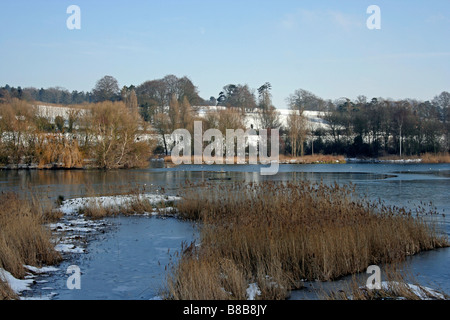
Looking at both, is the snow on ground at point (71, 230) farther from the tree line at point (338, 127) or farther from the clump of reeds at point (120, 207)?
the tree line at point (338, 127)

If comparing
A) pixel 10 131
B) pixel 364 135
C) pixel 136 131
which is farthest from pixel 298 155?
pixel 10 131

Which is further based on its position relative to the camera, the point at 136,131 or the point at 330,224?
the point at 136,131

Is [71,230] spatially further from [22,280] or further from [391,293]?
[391,293]

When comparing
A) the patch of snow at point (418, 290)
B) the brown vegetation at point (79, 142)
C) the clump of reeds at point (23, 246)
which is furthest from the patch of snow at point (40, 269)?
the brown vegetation at point (79, 142)

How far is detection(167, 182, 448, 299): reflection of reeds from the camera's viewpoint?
253 inches

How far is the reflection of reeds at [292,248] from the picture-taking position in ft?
21.1

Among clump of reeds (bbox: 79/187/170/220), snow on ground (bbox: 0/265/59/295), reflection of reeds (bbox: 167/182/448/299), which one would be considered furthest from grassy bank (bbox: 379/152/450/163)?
snow on ground (bbox: 0/265/59/295)

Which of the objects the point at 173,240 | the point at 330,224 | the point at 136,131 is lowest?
the point at 173,240

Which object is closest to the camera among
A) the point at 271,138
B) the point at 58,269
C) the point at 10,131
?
the point at 58,269

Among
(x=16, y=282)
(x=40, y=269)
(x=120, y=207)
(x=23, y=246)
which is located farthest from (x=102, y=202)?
(x=16, y=282)

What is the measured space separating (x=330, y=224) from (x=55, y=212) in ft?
30.0

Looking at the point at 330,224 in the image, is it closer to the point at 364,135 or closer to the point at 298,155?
the point at 298,155

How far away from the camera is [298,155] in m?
61.2
